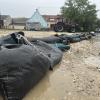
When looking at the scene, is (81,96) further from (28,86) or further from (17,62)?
(17,62)

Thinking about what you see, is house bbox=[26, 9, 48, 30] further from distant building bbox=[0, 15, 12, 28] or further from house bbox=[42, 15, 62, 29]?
distant building bbox=[0, 15, 12, 28]

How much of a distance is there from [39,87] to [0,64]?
42.5 inches

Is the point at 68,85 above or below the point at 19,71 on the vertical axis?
below

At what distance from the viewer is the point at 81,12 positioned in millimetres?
37500

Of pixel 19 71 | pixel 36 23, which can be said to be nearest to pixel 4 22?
pixel 36 23

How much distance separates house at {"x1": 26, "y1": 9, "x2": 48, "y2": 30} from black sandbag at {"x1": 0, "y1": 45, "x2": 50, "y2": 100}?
2674cm

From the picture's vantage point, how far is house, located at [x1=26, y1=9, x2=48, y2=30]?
32.5 meters

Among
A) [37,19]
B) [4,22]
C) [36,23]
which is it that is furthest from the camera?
[4,22]

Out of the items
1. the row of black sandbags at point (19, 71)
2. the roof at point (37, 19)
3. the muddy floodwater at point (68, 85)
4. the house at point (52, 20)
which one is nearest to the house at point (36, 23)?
the roof at point (37, 19)

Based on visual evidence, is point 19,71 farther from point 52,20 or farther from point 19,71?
point 52,20

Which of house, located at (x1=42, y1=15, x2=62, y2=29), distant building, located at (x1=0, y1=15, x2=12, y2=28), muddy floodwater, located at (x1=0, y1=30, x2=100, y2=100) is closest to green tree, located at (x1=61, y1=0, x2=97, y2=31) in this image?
house, located at (x1=42, y1=15, x2=62, y2=29)

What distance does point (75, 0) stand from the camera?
3900 centimetres

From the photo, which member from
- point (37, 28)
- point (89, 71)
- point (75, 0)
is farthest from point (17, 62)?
point (75, 0)

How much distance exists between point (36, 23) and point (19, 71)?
29.6m
